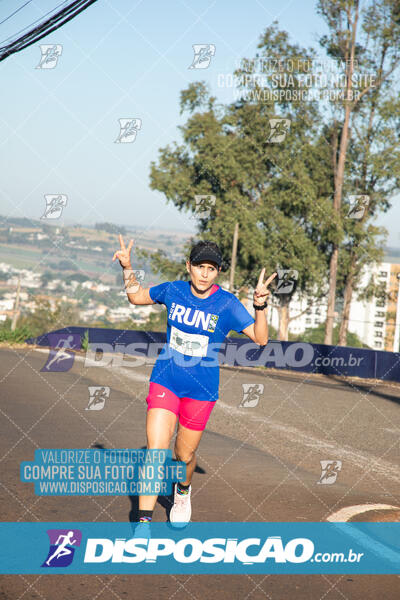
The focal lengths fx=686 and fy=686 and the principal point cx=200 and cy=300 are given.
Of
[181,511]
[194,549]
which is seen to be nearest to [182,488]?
[181,511]

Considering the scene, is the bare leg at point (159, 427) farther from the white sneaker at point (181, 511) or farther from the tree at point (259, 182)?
the tree at point (259, 182)

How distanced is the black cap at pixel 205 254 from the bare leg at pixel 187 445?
1.24 meters

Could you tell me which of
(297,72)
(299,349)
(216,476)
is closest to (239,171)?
(297,72)

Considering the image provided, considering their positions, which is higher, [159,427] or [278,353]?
[278,353]

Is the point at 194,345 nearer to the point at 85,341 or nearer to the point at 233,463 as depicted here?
the point at 233,463

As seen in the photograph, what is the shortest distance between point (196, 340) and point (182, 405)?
1.65 ft

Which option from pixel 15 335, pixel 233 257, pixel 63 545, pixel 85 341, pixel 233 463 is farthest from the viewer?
pixel 233 257

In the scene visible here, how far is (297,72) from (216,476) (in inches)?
1424

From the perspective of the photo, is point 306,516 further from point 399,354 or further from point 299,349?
point 299,349

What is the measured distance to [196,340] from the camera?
4.88 meters

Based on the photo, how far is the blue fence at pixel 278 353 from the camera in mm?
22828

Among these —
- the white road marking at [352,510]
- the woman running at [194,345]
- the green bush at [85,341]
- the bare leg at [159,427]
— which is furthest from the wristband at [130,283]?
the green bush at [85,341]

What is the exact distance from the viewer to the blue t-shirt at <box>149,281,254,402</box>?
4.88 meters

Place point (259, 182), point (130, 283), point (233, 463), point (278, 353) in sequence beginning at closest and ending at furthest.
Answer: point (130, 283) < point (233, 463) < point (278, 353) < point (259, 182)
